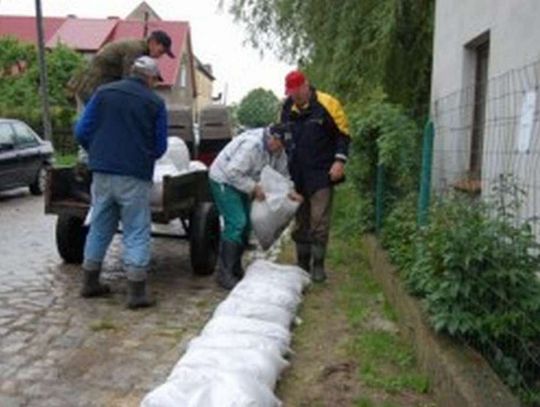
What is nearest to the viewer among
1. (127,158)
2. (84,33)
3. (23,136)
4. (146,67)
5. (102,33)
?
(127,158)

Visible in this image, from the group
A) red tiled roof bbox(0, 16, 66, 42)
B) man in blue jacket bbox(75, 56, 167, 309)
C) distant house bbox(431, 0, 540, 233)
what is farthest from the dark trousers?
red tiled roof bbox(0, 16, 66, 42)

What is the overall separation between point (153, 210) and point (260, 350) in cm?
277

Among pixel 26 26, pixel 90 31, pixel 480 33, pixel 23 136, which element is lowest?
pixel 23 136

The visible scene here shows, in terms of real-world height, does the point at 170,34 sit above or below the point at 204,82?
above

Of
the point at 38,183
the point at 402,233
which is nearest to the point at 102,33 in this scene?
the point at 38,183

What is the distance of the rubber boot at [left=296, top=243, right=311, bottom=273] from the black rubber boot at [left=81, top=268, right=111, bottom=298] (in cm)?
194

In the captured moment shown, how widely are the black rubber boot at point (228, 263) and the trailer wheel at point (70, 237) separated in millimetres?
1454

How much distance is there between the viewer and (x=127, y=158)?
6.57 meters

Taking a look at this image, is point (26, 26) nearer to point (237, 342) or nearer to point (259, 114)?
point (259, 114)

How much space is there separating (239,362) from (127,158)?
2.50 meters

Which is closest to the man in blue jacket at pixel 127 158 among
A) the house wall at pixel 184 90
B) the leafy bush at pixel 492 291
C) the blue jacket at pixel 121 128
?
the blue jacket at pixel 121 128

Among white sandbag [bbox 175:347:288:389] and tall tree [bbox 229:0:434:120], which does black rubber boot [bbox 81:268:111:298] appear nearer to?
white sandbag [bbox 175:347:288:389]

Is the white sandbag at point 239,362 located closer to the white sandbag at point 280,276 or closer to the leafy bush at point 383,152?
the white sandbag at point 280,276

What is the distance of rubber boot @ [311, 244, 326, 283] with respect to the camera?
7.87m
